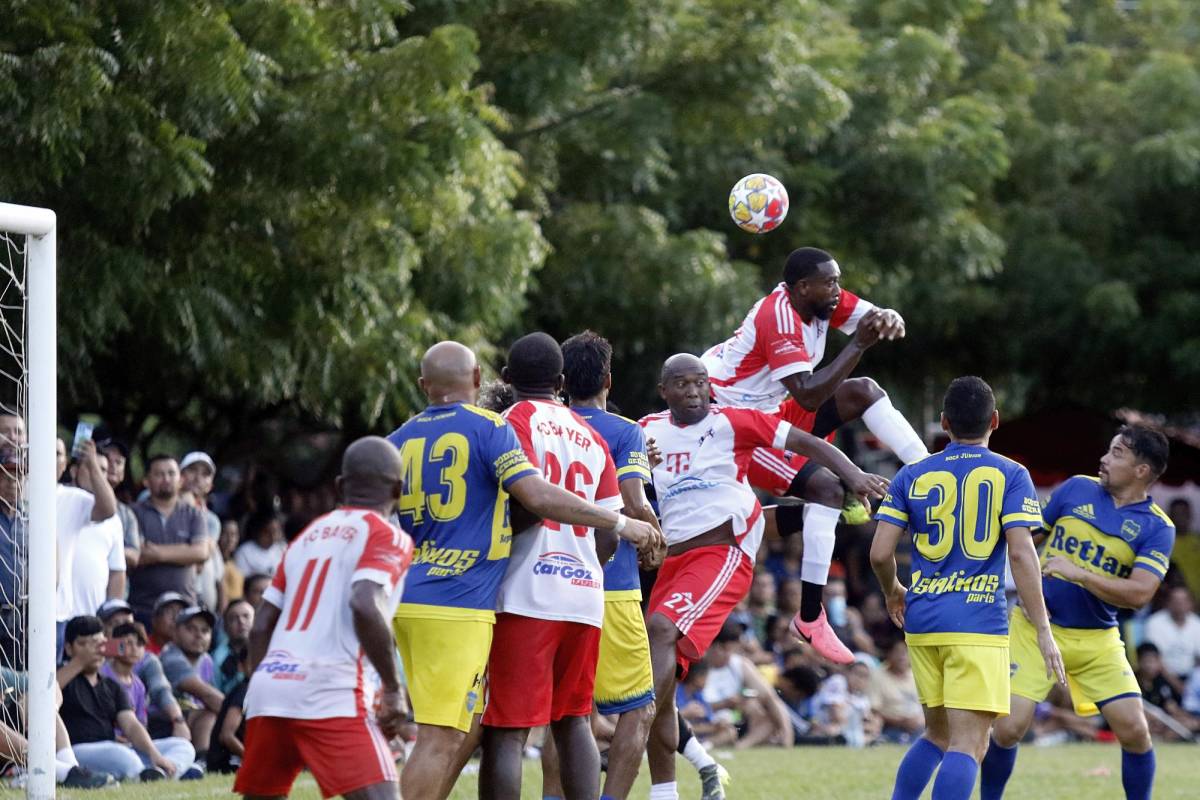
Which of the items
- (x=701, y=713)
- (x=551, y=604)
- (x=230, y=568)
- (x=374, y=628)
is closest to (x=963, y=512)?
(x=551, y=604)

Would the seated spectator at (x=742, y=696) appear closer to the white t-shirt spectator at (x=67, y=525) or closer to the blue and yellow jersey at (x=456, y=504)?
the white t-shirt spectator at (x=67, y=525)

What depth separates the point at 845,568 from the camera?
2056 cm

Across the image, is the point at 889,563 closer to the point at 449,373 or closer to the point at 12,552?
the point at 449,373

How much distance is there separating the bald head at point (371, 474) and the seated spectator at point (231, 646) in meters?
7.17

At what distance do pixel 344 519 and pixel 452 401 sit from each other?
1.28m

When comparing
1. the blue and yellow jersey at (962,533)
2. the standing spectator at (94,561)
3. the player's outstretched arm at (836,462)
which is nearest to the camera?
the blue and yellow jersey at (962,533)

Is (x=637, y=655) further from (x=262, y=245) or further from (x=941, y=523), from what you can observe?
(x=262, y=245)

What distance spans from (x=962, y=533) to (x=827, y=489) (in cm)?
193

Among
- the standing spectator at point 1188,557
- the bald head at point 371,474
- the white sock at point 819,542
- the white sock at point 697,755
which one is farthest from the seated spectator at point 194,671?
the standing spectator at point 1188,557

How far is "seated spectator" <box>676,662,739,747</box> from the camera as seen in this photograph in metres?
15.5

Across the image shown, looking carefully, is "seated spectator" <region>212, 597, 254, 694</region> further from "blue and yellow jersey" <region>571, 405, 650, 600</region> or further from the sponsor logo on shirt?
the sponsor logo on shirt

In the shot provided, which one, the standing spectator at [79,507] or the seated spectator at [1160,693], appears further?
the seated spectator at [1160,693]

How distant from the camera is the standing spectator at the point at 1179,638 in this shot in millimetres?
18312

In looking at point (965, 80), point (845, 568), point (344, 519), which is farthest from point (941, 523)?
point (965, 80)
